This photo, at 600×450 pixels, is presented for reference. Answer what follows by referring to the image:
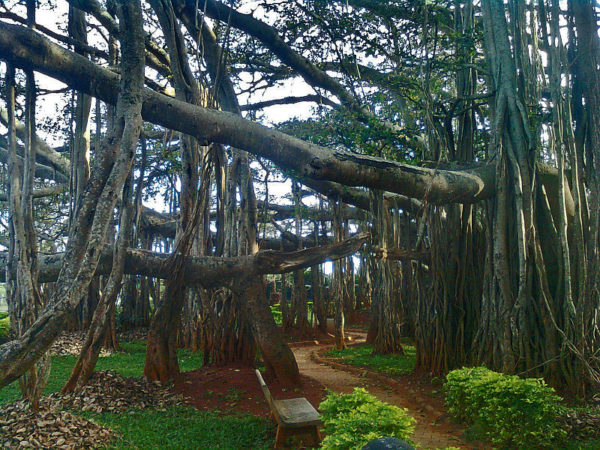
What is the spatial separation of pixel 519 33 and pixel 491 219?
2440 millimetres

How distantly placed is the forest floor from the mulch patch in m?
0.64

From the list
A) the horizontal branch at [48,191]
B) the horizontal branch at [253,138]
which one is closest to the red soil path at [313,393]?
the horizontal branch at [253,138]

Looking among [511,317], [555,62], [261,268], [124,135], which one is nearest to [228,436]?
[261,268]

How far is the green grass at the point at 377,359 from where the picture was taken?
28.3ft

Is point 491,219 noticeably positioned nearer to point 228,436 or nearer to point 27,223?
point 228,436

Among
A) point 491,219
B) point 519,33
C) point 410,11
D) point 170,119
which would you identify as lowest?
point 491,219

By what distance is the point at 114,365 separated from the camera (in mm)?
9164

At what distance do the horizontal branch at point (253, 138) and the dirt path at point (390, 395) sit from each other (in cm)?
249

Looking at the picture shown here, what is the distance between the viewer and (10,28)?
13.5 feet

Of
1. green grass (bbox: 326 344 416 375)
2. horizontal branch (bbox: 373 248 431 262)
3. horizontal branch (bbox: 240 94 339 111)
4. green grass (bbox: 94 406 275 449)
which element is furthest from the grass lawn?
horizontal branch (bbox: 240 94 339 111)

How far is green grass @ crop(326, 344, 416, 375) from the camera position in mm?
8633

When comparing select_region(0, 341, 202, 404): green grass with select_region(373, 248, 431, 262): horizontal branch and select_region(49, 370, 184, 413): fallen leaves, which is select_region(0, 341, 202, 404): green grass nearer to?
select_region(49, 370, 184, 413): fallen leaves

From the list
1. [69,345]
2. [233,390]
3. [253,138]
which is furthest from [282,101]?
[69,345]

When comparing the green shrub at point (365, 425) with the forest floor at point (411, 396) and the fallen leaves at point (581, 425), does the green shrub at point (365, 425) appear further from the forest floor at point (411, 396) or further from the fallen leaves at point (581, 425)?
the fallen leaves at point (581, 425)
